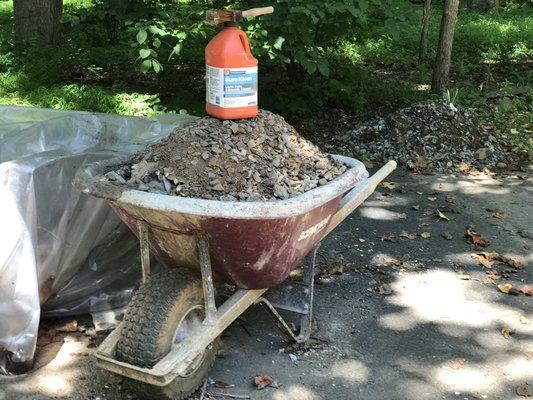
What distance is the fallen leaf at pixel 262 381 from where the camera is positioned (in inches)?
115

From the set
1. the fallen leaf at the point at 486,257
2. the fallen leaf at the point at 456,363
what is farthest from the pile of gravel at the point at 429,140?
the fallen leaf at the point at 456,363

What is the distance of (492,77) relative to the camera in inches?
341

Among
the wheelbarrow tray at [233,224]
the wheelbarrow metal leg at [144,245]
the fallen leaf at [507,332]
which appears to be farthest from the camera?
the fallen leaf at [507,332]

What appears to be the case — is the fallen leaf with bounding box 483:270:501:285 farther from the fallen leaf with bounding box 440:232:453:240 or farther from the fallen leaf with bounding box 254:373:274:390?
the fallen leaf with bounding box 254:373:274:390

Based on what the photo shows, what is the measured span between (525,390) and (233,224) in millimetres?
1544

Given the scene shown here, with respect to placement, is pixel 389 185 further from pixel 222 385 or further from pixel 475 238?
pixel 222 385

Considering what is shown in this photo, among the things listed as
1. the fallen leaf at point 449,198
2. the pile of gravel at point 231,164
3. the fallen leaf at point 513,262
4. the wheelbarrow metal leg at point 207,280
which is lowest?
the fallen leaf at point 513,262

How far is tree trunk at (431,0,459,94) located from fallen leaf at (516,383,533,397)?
4913 mm

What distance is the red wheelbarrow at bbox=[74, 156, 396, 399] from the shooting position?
2416 mm

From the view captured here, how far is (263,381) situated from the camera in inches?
116

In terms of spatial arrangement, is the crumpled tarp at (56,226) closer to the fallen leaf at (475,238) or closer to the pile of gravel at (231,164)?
the pile of gravel at (231,164)

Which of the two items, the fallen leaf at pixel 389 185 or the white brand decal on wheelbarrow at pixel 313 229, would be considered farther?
the fallen leaf at pixel 389 185

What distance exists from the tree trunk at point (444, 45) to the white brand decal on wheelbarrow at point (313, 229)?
16.2ft

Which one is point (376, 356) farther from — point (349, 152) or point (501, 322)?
point (349, 152)
